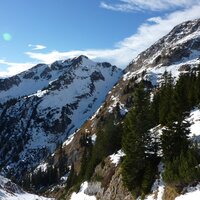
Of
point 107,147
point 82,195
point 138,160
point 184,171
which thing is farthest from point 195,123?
point 107,147

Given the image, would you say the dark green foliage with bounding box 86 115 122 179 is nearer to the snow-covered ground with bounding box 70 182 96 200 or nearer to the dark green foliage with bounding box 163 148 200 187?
the snow-covered ground with bounding box 70 182 96 200

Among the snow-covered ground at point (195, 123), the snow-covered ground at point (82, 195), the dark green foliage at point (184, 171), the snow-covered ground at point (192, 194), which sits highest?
the snow-covered ground at point (195, 123)

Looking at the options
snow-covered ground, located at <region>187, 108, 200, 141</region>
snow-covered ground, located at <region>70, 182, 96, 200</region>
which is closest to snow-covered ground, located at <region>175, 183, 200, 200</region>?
snow-covered ground, located at <region>187, 108, 200, 141</region>

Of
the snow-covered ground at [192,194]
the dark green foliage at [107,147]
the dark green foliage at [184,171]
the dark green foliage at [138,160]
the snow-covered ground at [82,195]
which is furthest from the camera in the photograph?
the dark green foliage at [107,147]

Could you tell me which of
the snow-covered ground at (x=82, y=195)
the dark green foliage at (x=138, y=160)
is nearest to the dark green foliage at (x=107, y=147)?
the snow-covered ground at (x=82, y=195)

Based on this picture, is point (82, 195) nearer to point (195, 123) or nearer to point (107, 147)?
point (107, 147)

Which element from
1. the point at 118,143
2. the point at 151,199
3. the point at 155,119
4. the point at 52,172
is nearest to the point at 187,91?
the point at 155,119

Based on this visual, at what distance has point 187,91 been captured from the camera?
7488 centimetres

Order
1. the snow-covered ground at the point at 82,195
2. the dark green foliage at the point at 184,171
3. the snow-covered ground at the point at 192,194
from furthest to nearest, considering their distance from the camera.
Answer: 1. the snow-covered ground at the point at 82,195
2. the dark green foliage at the point at 184,171
3. the snow-covered ground at the point at 192,194

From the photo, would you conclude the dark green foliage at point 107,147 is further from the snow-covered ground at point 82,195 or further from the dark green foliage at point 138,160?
the dark green foliage at point 138,160

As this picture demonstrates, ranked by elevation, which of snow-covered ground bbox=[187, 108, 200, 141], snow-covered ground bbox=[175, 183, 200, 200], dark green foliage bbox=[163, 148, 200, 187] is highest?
snow-covered ground bbox=[187, 108, 200, 141]

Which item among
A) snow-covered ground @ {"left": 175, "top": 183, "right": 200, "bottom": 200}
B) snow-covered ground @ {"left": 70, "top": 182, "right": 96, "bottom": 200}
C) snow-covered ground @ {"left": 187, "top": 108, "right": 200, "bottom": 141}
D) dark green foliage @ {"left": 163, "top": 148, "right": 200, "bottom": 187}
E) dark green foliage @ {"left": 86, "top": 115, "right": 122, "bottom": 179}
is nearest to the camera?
snow-covered ground @ {"left": 175, "top": 183, "right": 200, "bottom": 200}

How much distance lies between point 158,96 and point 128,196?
40286 mm

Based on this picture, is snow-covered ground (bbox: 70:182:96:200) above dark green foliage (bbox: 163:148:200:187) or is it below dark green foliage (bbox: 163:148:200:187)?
below
